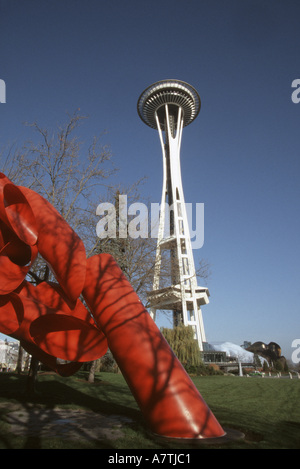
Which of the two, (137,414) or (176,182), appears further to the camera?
(176,182)

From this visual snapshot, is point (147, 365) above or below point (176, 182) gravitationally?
below

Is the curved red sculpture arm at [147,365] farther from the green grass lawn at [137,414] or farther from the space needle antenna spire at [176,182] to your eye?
the space needle antenna spire at [176,182]

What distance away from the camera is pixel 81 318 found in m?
5.71

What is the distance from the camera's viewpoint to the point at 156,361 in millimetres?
4992

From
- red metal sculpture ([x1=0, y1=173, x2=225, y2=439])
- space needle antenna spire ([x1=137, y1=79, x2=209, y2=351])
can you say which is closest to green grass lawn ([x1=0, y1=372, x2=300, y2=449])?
red metal sculpture ([x1=0, y1=173, x2=225, y2=439])

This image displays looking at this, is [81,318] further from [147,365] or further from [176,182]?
[176,182]

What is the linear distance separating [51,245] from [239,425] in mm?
5130

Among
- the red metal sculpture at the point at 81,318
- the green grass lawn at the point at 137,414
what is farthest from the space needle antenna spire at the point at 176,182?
the red metal sculpture at the point at 81,318

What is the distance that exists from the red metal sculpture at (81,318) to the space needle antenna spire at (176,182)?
1255 inches

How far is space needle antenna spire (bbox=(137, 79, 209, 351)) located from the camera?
43406 millimetres

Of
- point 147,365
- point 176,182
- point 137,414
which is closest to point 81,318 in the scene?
point 147,365

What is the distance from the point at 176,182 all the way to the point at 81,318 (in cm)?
4359

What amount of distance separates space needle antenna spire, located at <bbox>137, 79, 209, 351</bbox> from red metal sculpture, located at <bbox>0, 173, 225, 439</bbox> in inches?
1255
